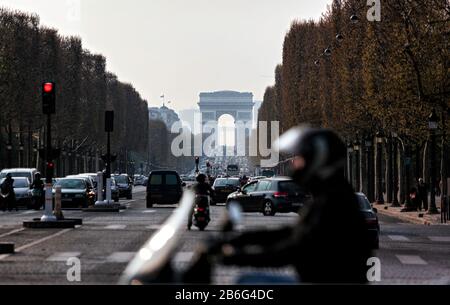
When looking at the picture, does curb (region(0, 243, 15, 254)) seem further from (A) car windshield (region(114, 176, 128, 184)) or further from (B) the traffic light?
(A) car windshield (region(114, 176, 128, 184))

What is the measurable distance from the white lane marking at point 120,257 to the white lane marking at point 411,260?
5.07m

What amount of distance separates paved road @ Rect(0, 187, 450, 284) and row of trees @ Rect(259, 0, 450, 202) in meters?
7.63

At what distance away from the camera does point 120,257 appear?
898 inches

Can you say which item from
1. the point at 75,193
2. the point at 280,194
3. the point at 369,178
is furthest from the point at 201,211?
the point at 369,178

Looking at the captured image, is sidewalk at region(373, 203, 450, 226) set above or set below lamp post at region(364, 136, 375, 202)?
below

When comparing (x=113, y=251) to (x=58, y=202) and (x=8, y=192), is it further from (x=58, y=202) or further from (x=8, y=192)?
(x=8, y=192)

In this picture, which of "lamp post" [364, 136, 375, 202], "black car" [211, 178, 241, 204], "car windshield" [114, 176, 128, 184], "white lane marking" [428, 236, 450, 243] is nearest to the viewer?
"white lane marking" [428, 236, 450, 243]

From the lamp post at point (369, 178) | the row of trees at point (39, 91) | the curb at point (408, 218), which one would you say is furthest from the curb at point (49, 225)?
the row of trees at point (39, 91)

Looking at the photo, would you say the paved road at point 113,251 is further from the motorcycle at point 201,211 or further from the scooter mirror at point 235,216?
the scooter mirror at point 235,216

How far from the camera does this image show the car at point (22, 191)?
5498cm

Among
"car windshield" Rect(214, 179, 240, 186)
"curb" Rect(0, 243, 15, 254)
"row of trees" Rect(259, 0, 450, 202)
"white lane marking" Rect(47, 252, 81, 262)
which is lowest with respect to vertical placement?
"white lane marking" Rect(47, 252, 81, 262)

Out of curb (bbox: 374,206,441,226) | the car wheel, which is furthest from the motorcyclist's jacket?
the car wheel

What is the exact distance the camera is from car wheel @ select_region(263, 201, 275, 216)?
4362 centimetres

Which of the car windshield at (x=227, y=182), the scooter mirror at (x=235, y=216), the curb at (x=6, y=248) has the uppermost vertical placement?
the scooter mirror at (x=235, y=216)
